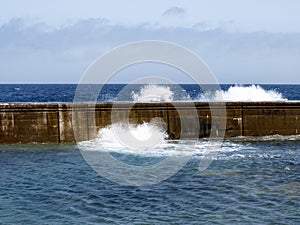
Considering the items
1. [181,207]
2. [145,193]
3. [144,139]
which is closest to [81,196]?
[145,193]

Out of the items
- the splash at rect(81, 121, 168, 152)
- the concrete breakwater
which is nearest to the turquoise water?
the splash at rect(81, 121, 168, 152)

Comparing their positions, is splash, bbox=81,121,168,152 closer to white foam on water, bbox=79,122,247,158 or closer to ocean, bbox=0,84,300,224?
white foam on water, bbox=79,122,247,158

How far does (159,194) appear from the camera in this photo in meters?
10.3

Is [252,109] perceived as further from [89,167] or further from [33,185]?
[33,185]

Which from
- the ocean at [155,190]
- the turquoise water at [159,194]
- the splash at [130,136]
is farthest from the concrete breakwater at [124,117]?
the turquoise water at [159,194]

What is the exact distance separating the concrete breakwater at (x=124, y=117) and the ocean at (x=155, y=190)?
2.13 m

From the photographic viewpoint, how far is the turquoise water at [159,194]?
8.48 meters

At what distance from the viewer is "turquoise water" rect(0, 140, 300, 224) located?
8.48 m

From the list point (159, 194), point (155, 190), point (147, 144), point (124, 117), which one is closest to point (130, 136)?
point (124, 117)

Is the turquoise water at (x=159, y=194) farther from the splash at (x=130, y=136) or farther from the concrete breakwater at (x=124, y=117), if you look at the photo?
the concrete breakwater at (x=124, y=117)

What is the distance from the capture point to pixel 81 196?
10.0 metres

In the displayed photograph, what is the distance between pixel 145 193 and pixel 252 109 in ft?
37.4

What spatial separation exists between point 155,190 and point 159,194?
44 centimetres

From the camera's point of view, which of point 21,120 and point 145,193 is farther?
point 21,120
